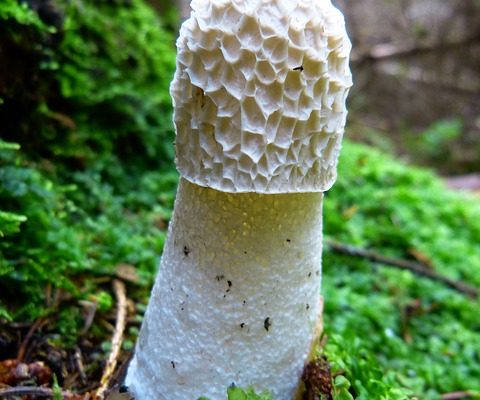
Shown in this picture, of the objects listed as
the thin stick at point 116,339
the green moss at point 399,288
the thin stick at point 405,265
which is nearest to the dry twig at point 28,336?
the thin stick at point 116,339

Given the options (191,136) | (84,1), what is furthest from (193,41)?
(84,1)

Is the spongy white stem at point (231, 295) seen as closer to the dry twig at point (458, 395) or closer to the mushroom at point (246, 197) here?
the mushroom at point (246, 197)

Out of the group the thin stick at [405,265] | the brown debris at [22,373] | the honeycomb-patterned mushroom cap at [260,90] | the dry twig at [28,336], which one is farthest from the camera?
the thin stick at [405,265]

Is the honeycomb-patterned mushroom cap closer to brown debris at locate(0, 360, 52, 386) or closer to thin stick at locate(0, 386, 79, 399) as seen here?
thin stick at locate(0, 386, 79, 399)

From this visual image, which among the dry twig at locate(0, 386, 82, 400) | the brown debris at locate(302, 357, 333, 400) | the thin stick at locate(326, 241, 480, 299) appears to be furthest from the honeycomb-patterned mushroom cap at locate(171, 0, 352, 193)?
the thin stick at locate(326, 241, 480, 299)

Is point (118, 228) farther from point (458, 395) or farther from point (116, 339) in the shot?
point (458, 395)

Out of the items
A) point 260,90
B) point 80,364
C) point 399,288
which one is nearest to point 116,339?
point 80,364
